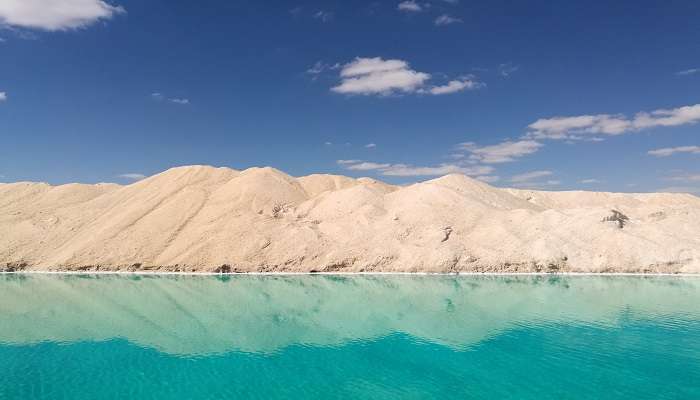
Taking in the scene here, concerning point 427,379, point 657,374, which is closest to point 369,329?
point 427,379

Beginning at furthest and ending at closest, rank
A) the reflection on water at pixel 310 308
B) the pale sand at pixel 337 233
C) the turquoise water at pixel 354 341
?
the pale sand at pixel 337 233 < the reflection on water at pixel 310 308 < the turquoise water at pixel 354 341

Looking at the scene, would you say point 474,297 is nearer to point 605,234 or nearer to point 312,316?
point 312,316

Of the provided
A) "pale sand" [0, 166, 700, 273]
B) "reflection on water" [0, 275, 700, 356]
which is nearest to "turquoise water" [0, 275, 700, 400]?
"reflection on water" [0, 275, 700, 356]

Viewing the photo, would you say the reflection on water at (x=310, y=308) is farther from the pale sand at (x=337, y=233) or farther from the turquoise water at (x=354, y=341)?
the pale sand at (x=337, y=233)

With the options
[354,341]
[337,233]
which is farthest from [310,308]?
[337,233]

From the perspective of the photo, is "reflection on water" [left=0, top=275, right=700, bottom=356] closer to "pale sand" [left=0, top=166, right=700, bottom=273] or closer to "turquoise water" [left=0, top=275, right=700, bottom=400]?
"turquoise water" [left=0, top=275, right=700, bottom=400]

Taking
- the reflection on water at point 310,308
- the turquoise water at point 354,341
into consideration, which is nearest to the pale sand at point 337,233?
the reflection on water at point 310,308
